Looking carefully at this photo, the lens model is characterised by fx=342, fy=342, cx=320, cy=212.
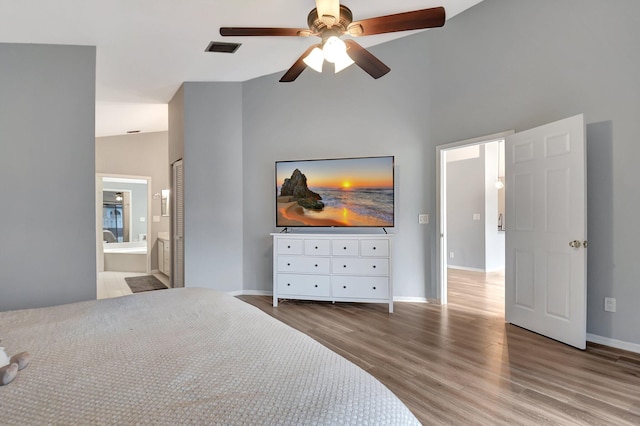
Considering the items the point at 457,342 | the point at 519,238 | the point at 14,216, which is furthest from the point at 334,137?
the point at 14,216

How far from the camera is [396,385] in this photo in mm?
2123

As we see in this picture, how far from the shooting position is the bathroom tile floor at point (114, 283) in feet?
16.6

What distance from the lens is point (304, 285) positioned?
13.2 feet

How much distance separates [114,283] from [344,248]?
434 centimetres

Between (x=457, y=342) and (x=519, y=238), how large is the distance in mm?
1216

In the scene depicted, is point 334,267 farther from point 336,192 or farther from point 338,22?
point 338,22

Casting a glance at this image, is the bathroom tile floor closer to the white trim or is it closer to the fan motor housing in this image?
the white trim

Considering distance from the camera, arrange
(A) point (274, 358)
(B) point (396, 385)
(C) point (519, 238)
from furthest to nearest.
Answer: (C) point (519, 238), (B) point (396, 385), (A) point (274, 358)

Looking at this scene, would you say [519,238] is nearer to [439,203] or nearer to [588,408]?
[439,203]

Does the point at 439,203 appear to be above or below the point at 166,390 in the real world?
above

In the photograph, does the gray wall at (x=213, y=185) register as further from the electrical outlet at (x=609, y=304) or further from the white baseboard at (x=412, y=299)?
the electrical outlet at (x=609, y=304)

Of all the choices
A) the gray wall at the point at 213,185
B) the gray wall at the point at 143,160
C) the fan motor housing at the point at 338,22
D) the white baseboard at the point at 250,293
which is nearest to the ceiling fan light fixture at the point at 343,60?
the fan motor housing at the point at 338,22

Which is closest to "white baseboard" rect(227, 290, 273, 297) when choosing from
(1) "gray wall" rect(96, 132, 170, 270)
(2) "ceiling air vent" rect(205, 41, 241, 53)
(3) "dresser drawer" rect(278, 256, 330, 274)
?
(3) "dresser drawer" rect(278, 256, 330, 274)

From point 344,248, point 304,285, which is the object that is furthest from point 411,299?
point 304,285
